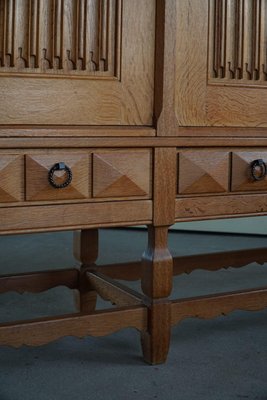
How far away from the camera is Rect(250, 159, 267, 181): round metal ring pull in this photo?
237 cm

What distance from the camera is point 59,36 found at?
2014 millimetres

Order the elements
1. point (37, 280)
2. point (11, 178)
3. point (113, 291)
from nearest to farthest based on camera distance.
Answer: point (11, 178) → point (113, 291) → point (37, 280)

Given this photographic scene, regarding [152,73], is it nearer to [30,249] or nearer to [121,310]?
[121,310]

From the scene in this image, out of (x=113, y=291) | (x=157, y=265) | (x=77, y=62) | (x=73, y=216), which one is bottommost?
(x=113, y=291)

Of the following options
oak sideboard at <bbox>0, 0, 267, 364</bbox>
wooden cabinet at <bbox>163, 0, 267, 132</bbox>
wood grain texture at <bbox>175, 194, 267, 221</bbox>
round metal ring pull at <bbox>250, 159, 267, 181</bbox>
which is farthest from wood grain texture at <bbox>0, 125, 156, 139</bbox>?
round metal ring pull at <bbox>250, 159, 267, 181</bbox>

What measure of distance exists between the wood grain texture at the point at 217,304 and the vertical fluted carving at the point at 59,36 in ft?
2.58

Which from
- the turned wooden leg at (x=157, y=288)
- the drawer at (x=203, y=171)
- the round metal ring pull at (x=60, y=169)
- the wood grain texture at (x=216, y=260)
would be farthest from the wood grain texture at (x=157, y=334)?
the wood grain texture at (x=216, y=260)

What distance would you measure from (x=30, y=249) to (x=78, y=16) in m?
2.68

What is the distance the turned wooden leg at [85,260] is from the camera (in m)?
2.75

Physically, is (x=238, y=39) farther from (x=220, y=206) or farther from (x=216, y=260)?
(x=216, y=260)

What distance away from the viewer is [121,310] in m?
2.21

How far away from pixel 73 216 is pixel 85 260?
739mm

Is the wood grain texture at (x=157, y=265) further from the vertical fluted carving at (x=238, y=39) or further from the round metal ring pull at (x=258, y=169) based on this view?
the vertical fluted carving at (x=238, y=39)

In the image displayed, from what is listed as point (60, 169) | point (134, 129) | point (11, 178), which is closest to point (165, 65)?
point (134, 129)
